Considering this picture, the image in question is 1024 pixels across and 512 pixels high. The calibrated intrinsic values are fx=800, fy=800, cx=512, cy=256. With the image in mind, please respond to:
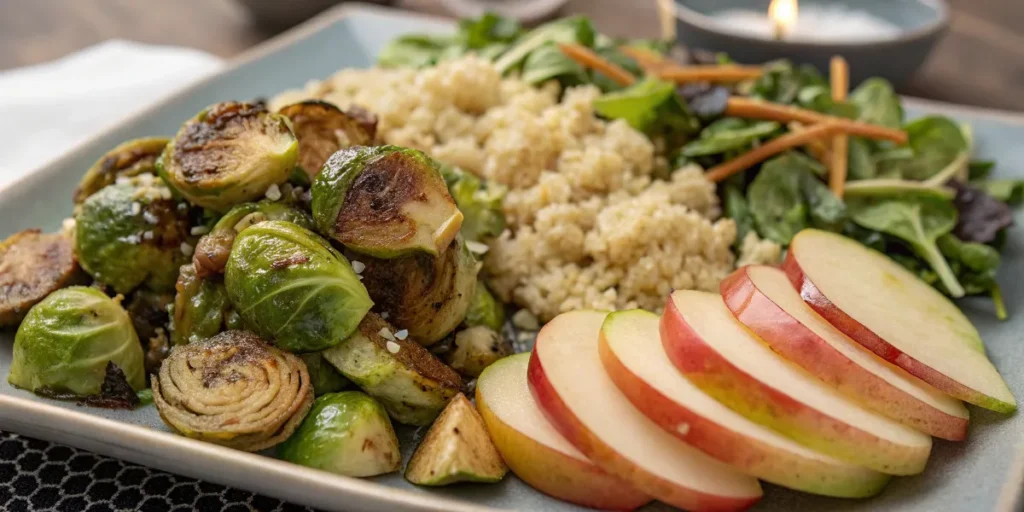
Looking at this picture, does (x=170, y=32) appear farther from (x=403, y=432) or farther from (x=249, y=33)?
(x=403, y=432)

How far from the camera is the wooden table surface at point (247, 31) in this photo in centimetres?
574

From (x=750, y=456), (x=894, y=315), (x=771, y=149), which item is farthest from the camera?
(x=771, y=149)

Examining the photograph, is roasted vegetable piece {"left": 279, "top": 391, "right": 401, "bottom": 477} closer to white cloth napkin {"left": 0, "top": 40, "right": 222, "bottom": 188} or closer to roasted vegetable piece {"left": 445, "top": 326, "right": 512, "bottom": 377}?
roasted vegetable piece {"left": 445, "top": 326, "right": 512, "bottom": 377}

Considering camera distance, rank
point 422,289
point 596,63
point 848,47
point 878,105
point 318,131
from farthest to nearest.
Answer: point 848,47
point 878,105
point 596,63
point 318,131
point 422,289

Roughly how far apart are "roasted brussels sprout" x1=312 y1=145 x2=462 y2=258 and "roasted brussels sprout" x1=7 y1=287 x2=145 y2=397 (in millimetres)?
739

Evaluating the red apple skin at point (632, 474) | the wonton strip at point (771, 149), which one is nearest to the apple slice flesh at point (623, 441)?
the red apple skin at point (632, 474)

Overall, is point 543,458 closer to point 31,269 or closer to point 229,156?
point 229,156

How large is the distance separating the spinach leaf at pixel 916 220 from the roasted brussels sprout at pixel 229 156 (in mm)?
2636

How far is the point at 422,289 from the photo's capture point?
265cm

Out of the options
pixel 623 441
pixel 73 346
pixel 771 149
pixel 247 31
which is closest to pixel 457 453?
pixel 623 441

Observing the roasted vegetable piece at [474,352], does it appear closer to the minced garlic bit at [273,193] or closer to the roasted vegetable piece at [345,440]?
the roasted vegetable piece at [345,440]

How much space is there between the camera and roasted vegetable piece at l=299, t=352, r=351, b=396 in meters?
2.53

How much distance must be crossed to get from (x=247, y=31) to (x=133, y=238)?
13.4ft

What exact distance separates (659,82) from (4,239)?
2932 mm
